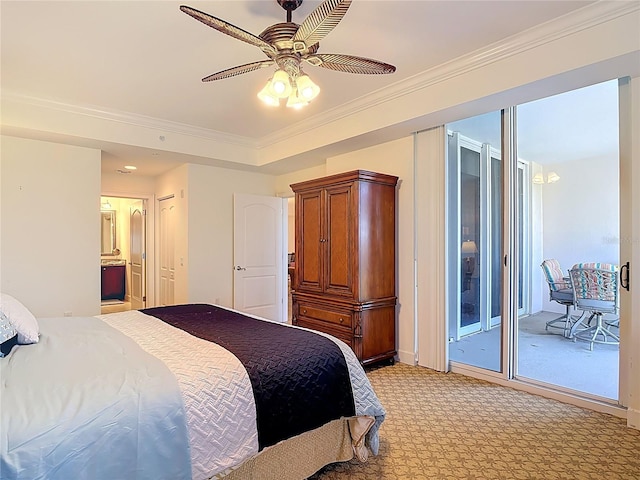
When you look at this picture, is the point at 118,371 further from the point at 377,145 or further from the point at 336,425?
the point at 377,145

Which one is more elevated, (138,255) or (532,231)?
(532,231)

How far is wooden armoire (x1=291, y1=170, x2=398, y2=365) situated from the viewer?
3.54 metres

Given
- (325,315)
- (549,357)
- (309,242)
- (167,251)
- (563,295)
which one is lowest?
(549,357)

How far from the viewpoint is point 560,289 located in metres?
3.45

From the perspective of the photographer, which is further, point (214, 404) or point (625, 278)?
point (625, 278)

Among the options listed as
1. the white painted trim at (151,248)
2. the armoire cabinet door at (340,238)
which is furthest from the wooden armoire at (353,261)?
the white painted trim at (151,248)

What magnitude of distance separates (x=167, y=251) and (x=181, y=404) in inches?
188

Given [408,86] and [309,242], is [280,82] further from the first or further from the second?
[309,242]

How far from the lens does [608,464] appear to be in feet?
6.73

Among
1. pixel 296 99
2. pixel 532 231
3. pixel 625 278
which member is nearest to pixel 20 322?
pixel 296 99

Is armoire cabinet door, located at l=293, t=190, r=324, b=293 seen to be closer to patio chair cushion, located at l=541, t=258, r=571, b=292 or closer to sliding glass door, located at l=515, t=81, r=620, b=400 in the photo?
sliding glass door, located at l=515, t=81, r=620, b=400

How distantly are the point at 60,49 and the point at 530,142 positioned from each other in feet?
13.2

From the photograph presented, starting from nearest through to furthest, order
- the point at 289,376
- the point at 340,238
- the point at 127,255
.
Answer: the point at 289,376, the point at 340,238, the point at 127,255

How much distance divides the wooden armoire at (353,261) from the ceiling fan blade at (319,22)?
1.63 m
